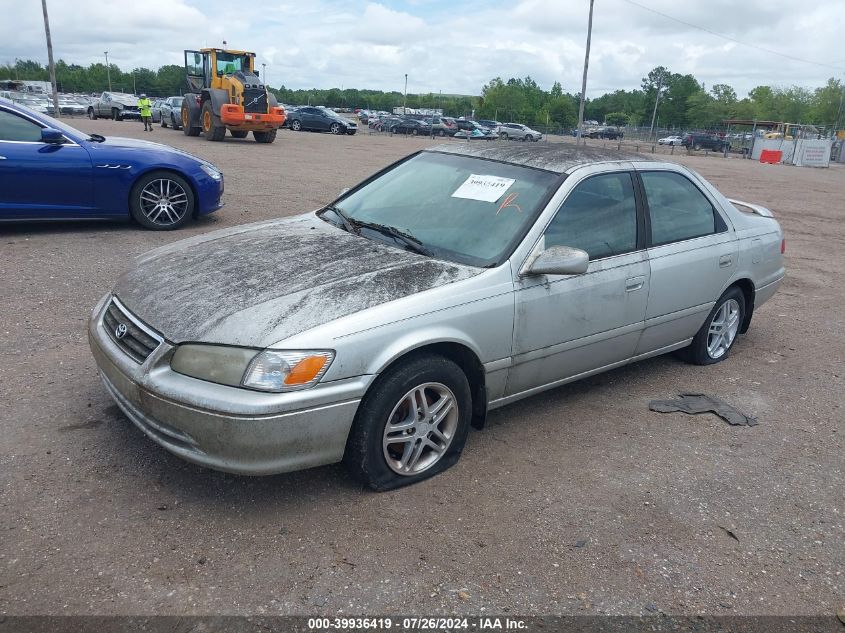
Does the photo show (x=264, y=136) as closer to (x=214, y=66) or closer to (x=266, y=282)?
(x=214, y=66)

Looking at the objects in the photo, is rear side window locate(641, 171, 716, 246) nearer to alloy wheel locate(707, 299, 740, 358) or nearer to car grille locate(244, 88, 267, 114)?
alloy wheel locate(707, 299, 740, 358)

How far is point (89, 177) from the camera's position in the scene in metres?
7.38

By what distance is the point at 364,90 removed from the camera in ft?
497

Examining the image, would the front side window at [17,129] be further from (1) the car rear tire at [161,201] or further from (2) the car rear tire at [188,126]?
(2) the car rear tire at [188,126]

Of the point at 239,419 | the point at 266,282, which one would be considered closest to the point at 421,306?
the point at 266,282

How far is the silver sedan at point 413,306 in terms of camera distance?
2.81 metres

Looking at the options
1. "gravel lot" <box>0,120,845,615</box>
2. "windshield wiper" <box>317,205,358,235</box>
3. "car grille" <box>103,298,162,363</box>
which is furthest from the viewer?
"windshield wiper" <box>317,205,358,235</box>

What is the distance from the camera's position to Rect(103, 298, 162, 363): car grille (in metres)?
3.02

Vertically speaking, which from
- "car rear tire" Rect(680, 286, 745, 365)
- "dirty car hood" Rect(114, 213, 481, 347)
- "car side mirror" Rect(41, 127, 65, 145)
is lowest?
"car rear tire" Rect(680, 286, 745, 365)

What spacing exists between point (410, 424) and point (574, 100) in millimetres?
110558

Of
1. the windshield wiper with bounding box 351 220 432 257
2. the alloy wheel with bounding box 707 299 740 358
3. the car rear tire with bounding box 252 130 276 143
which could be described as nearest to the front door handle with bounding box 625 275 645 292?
the alloy wheel with bounding box 707 299 740 358

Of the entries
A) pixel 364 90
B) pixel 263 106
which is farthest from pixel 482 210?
pixel 364 90

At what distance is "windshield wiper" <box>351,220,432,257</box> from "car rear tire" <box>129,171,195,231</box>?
4.72 metres

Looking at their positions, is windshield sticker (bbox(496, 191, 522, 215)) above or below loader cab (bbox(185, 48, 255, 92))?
below
